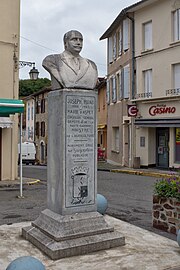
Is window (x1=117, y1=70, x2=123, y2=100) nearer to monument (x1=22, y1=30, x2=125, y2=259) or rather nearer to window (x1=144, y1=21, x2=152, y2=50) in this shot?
window (x1=144, y1=21, x2=152, y2=50)

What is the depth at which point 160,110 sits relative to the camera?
20281 millimetres

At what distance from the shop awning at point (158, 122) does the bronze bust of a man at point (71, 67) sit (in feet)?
44.4

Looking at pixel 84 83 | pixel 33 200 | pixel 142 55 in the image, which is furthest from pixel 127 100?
pixel 84 83

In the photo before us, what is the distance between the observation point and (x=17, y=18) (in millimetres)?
15406

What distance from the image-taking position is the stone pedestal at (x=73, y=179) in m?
5.54

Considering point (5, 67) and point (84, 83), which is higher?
point (5, 67)

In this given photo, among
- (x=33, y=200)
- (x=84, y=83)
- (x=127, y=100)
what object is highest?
(x=127, y=100)

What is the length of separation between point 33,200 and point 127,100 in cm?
1368

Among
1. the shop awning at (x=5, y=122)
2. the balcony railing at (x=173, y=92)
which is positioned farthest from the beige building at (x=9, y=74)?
the balcony railing at (x=173, y=92)

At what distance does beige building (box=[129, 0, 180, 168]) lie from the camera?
19469 millimetres

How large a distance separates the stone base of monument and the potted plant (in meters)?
1.58

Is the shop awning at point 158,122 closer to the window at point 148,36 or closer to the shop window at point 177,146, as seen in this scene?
the shop window at point 177,146

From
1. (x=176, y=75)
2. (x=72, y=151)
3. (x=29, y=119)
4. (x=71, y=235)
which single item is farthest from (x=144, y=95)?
(x=29, y=119)

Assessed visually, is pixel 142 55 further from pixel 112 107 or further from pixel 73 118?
pixel 73 118
